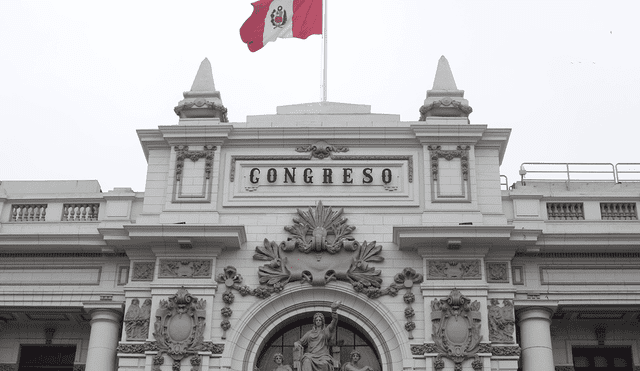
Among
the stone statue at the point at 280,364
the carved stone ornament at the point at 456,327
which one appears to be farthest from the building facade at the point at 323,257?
the stone statue at the point at 280,364

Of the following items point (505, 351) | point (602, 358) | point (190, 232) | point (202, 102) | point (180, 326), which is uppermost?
point (202, 102)

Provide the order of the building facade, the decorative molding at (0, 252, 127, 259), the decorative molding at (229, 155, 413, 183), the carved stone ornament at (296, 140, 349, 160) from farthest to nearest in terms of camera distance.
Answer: the carved stone ornament at (296, 140, 349, 160) → the decorative molding at (229, 155, 413, 183) → the decorative molding at (0, 252, 127, 259) → the building facade

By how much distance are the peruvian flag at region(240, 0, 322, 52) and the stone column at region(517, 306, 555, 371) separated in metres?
11.1

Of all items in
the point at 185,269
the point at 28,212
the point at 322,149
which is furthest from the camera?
the point at 28,212

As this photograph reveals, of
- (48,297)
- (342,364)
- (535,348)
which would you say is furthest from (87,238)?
(535,348)

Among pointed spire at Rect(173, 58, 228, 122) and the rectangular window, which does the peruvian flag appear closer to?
pointed spire at Rect(173, 58, 228, 122)

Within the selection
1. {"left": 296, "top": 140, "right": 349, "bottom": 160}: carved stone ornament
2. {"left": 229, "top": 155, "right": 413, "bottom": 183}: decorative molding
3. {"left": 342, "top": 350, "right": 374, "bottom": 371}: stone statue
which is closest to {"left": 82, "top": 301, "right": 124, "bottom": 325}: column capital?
{"left": 229, "top": 155, "right": 413, "bottom": 183}: decorative molding

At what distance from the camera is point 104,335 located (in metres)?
25.4

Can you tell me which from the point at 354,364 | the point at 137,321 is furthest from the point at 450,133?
the point at 137,321

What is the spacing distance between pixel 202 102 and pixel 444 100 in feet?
22.4

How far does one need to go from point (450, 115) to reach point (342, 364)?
7.57 m

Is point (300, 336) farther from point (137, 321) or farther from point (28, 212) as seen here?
point (28, 212)

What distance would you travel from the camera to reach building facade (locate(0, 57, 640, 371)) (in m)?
24.8

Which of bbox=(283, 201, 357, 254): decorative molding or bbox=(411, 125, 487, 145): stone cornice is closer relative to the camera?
bbox=(283, 201, 357, 254): decorative molding
